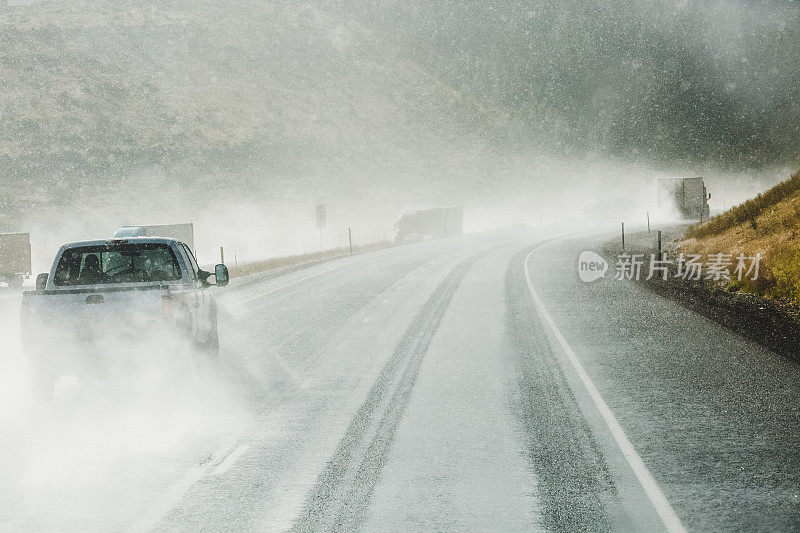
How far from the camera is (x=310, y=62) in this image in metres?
158

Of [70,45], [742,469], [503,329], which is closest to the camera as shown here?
[742,469]

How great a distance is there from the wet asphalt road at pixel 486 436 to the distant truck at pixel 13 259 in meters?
16.5

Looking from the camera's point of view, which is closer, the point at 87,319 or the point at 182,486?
the point at 182,486

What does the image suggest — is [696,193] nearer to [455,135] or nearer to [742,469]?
[742,469]

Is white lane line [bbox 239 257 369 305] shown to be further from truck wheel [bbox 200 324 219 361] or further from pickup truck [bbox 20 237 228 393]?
pickup truck [bbox 20 237 228 393]

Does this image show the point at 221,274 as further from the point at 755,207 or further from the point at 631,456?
the point at 755,207

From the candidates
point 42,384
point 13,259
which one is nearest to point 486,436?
point 42,384

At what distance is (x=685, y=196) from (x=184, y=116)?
68010mm

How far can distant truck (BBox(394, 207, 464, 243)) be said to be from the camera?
55.1 metres

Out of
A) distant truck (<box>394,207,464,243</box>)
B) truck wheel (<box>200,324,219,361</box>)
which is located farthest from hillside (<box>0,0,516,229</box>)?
truck wheel (<box>200,324,219,361</box>)

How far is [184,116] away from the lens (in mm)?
101750

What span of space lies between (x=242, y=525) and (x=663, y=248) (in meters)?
31.0

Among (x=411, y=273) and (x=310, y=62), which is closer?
(x=411, y=273)

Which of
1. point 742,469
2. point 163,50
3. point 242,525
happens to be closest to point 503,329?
point 742,469
